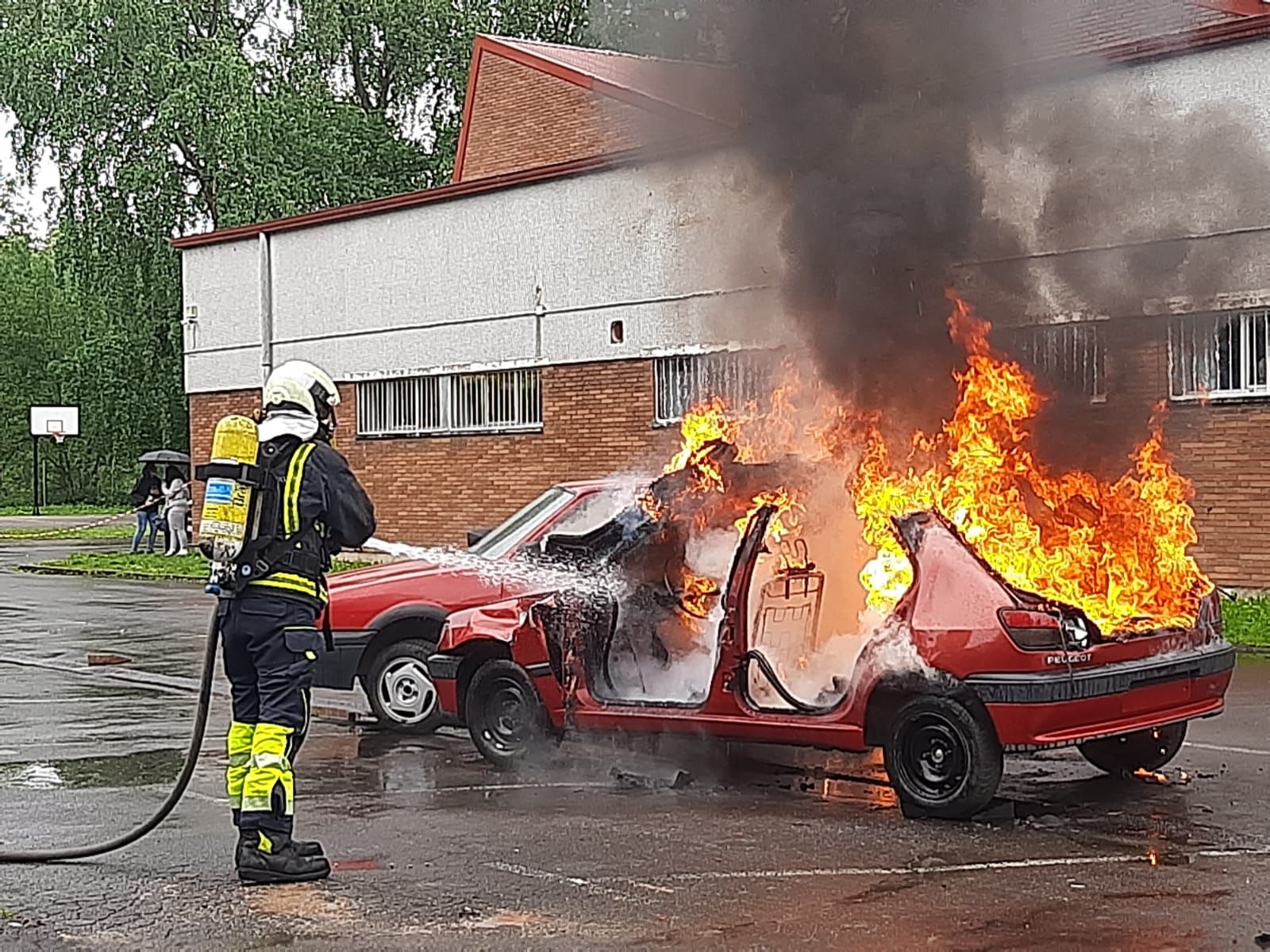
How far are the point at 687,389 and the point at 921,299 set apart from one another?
12.1m

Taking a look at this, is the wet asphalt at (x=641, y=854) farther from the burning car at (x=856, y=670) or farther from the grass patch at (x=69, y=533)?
the grass patch at (x=69, y=533)

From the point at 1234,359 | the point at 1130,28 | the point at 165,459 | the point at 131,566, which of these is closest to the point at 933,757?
the point at 1130,28

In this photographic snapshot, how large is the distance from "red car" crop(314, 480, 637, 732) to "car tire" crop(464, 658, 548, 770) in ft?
3.84

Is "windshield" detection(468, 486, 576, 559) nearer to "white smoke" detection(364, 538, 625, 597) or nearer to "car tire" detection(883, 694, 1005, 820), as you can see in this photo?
"white smoke" detection(364, 538, 625, 597)

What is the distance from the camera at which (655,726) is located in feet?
28.9

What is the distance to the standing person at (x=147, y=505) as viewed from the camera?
105ft

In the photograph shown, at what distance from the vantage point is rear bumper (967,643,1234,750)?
7.56 meters

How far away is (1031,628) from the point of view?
764 centimetres

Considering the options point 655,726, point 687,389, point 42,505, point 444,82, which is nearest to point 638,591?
point 655,726

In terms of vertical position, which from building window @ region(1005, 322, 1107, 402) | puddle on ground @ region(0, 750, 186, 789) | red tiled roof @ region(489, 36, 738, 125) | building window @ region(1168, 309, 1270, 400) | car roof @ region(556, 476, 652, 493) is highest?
red tiled roof @ region(489, 36, 738, 125)

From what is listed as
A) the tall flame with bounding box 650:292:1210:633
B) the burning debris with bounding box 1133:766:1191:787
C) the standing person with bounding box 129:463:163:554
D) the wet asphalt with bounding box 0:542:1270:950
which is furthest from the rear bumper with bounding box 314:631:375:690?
the standing person with bounding box 129:463:163:554

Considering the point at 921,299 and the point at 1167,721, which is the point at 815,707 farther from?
the point at 921,299

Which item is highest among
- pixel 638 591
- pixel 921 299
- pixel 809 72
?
pixel 809 72

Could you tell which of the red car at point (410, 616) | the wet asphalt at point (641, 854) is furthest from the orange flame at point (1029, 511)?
the red car at point (410, 616)
